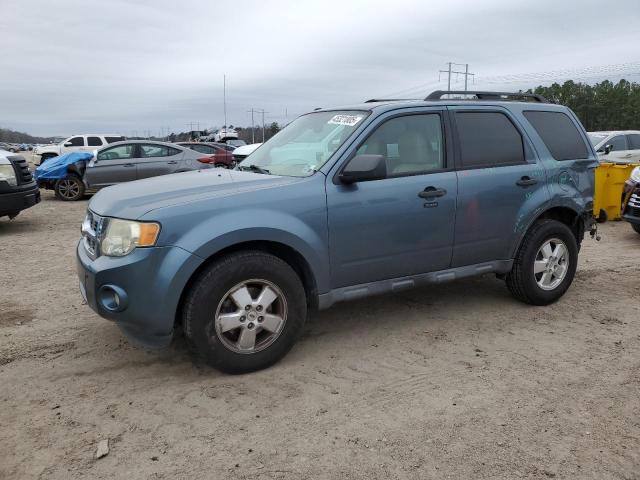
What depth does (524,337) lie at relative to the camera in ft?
14.0

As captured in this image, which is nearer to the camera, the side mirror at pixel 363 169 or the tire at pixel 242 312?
the tire at pixel 242 312

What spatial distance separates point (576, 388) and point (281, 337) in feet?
6.30

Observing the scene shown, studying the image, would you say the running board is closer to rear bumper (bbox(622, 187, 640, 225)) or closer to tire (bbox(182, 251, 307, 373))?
tire (bbox(182, 251, 307, 373))

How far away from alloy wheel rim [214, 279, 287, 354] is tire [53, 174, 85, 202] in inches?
470

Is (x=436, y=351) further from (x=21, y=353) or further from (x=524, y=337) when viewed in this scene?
(x=21, y=353)

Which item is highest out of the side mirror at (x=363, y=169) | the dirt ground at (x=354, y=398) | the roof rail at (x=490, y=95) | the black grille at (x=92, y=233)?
the roof rail at (x=490, y=95)

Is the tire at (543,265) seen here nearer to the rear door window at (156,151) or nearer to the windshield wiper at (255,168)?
the windshield wiper at (255,168)

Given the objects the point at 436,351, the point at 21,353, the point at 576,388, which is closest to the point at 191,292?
the point at 21,353

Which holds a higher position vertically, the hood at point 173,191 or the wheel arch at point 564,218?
the hood at point 173,191

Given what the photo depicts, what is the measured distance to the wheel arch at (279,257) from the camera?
3431 mm

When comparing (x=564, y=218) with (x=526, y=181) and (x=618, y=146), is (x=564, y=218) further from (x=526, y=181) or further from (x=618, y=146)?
(x=618, y=146)

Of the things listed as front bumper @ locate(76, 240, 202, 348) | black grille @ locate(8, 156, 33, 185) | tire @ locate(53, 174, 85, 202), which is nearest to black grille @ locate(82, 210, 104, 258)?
front bumper @ locate(76, 240, 202, 348)

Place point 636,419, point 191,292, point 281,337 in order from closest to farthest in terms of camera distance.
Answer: point 636,419
point 191,292
point 281,337

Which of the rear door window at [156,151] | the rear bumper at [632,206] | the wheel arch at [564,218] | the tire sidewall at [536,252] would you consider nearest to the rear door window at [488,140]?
the wheel arch at [564,218]
